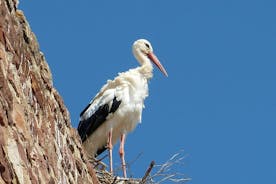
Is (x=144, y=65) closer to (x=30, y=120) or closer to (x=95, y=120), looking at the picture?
(x=95, y=120)

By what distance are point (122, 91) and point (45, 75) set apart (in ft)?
14.8

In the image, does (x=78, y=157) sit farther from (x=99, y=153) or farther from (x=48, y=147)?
(x=99, y=153)

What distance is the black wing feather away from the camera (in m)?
12.5

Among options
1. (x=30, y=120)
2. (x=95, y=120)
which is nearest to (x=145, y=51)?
(x=95, y=120)

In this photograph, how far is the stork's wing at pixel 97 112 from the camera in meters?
12.5

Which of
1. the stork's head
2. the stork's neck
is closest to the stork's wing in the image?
the stork's neck

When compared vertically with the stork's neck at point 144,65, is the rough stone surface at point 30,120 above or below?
below

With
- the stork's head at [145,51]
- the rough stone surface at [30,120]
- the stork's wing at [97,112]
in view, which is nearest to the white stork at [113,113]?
the stork's wing at [97,112]

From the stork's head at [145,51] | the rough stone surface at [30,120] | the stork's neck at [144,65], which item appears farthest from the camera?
the stork's head at [145,51]

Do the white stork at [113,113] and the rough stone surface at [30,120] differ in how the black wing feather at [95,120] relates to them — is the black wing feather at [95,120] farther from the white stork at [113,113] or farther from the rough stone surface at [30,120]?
the rough stone surface at [30,120]

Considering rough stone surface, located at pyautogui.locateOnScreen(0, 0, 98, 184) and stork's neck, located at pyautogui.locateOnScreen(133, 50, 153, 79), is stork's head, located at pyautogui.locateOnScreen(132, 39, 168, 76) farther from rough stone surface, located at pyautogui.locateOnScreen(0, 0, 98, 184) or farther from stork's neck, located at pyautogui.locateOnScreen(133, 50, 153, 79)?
rough stone surface, located at pyautogui.locateOnScreen(0, 0, 98, 184)

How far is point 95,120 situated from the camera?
12.5 m

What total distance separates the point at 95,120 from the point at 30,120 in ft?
18.4

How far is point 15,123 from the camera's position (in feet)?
20.8
